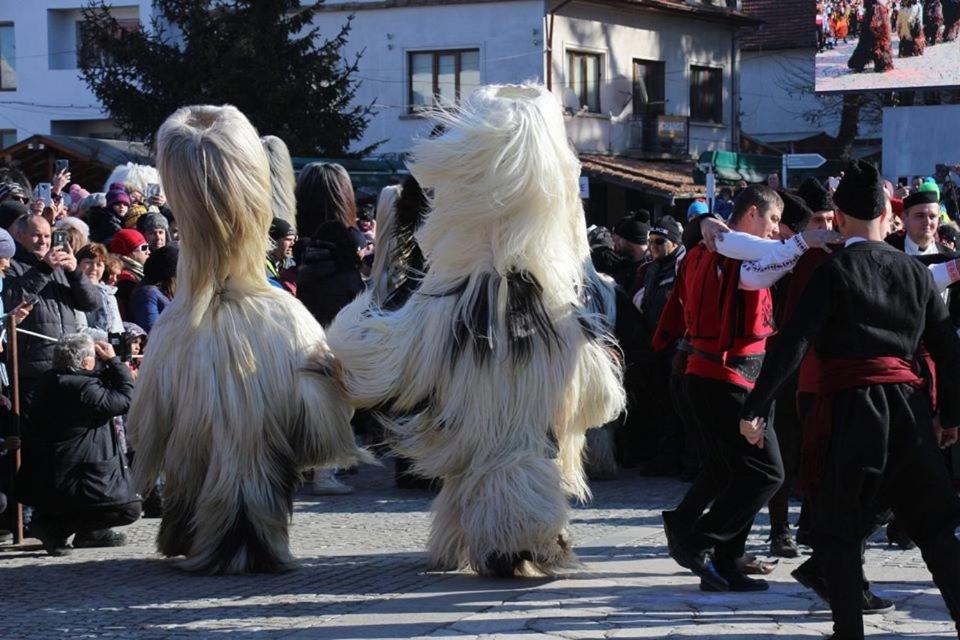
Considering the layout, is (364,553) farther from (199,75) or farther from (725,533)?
(199,75)

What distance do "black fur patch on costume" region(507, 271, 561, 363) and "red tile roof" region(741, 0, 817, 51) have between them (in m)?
42.0

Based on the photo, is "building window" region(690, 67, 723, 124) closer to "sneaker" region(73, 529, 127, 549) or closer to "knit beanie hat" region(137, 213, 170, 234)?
"knit beanie hat" region(137, 213, 170, 234)

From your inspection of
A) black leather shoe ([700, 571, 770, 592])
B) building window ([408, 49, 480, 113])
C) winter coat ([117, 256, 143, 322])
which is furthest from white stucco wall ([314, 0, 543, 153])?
black leather shoe ([700, 571, 770, 592])

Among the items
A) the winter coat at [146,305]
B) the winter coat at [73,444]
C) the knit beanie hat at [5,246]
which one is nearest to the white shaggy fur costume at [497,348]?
the winter coat at [73,444]

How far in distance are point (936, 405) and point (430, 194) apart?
2.80m

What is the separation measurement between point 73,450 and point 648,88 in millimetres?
32877

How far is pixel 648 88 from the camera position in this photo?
39.5 meters

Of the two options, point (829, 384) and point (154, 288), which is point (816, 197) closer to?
point (829, 384)

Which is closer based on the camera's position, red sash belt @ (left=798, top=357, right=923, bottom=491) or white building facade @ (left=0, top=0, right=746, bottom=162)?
red sash belt @ (left=798, top=357, right=923, bottom=491)

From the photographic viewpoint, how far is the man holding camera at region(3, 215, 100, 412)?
28.7 ft

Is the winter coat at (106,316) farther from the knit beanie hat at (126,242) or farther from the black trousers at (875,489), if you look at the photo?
the black trousers at (875,489)

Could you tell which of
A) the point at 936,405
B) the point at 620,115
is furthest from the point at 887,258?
the point at 620,115

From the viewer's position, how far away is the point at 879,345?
575 cm

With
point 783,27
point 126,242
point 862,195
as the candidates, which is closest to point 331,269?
point 126,242
